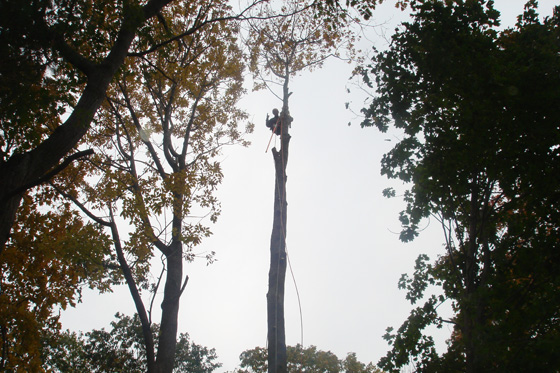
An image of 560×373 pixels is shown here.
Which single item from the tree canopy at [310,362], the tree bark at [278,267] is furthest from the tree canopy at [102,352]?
the tree bark at [278,267]

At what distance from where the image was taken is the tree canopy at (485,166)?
12.3 feet

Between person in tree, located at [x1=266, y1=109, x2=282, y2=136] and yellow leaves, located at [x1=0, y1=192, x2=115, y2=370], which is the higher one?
person in tree, located at [x1=266, y1=109, x2=282, y2=136]

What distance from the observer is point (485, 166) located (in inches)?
171

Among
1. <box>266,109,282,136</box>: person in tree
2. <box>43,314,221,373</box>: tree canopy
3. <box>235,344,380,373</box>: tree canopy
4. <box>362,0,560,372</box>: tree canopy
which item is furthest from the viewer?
<box>235,344,380,373</box>: tree canopy

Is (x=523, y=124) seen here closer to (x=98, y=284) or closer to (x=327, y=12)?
(x=327, y=12)

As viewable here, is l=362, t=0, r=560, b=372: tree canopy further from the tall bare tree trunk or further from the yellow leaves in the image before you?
the yellow leaves

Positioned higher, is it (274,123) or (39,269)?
(274,123)

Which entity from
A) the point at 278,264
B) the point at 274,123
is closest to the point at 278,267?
the point at 278,264

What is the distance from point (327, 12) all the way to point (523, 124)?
3.13 metres

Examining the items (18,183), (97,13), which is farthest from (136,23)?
(18,183)

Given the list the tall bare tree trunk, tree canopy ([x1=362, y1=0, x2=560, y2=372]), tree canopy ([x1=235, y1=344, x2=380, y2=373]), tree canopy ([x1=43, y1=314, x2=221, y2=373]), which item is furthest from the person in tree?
tree canopy ([x1=235, y1=344, x2=380, y2=373])

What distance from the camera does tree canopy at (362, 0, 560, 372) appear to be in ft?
12.3

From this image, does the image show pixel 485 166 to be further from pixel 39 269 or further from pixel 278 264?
pixel 39 269

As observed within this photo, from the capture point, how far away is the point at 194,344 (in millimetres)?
39188
